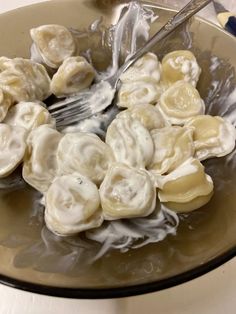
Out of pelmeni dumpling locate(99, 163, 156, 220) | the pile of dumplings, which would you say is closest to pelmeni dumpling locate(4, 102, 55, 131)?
the pile of dumplings

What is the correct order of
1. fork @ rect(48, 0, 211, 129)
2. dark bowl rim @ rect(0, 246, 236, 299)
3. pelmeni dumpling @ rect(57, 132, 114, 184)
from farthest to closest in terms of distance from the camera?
1. fork @ rect(48, 0, 211, 129)
2. pelmeni dumpling @ rect(57, 132, 114, 184)
3. dark bowl rim @ rect(0, 246, 236, 299)

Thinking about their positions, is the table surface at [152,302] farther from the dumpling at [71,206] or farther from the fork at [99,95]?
the fork at [99,95]

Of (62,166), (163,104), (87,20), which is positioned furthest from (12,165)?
(87,20)

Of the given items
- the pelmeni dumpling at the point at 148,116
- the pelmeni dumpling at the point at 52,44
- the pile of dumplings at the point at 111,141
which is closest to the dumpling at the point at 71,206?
the pile of dumplings at the point at 111,141

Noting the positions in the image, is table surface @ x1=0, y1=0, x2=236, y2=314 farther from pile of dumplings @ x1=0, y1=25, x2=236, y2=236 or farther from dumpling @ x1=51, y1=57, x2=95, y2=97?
dumpling @ x1=51, y1=57, x2=95, y2=97

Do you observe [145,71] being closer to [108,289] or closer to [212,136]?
[212,136]

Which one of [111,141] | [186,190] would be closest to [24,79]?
[111,141]
